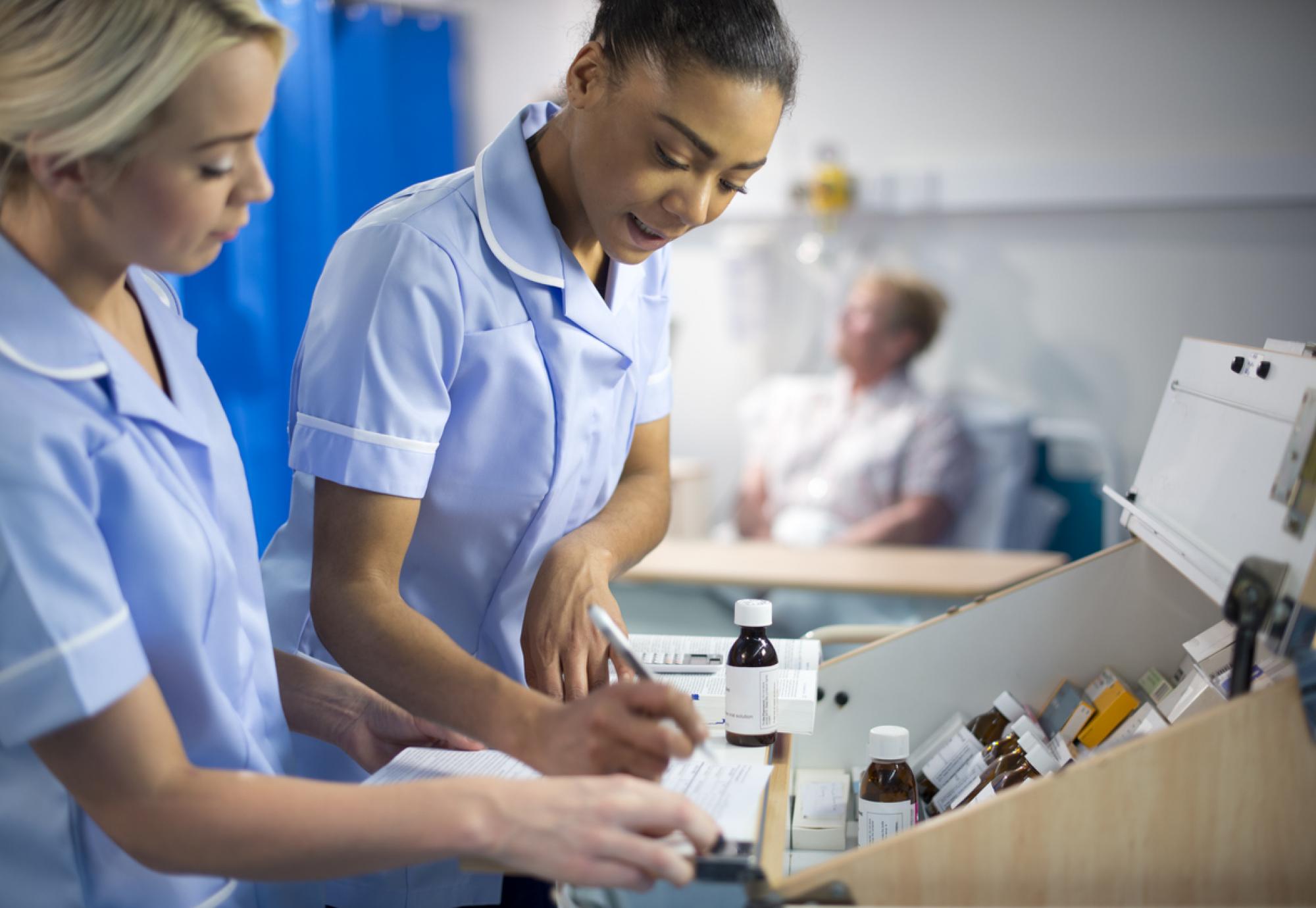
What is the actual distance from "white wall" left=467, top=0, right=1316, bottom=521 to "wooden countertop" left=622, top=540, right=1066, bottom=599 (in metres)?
1.11

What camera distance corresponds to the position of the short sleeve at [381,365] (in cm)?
112

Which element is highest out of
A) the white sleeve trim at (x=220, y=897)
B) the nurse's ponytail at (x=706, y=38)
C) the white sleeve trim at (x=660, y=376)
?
the nurse's ponytail at (x=706, y=38)

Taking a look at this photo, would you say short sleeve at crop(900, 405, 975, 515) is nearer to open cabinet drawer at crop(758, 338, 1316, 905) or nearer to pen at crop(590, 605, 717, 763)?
open cabinet drawer at crop(758, 338, 1316, 905)

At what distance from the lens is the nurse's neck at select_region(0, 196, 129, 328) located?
85 centimetres

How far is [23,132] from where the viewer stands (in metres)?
0.79

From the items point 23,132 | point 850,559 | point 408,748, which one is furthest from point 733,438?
point 23,132

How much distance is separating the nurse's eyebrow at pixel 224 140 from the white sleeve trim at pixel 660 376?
76 centimetres

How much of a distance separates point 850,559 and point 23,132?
281 cm

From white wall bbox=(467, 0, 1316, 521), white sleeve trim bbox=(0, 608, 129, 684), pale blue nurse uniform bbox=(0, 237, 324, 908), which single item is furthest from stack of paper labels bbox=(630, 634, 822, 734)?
white wall bbox=(467, 0, 1316, 521)

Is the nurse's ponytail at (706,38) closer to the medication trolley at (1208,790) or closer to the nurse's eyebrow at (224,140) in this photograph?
the nurse's eyebrow at (224,140)

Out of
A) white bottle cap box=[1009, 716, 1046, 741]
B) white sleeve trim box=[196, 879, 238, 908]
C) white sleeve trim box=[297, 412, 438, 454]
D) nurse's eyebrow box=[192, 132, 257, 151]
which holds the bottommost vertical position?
white bottle cap box=[1009, 716, 1046, 741]

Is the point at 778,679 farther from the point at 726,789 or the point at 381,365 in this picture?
the point at 381,365

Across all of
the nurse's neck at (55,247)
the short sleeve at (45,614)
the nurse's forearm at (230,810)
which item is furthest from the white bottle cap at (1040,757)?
the nurse's neck at (55,247)

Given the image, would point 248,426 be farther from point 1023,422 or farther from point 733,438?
point 1023,422
